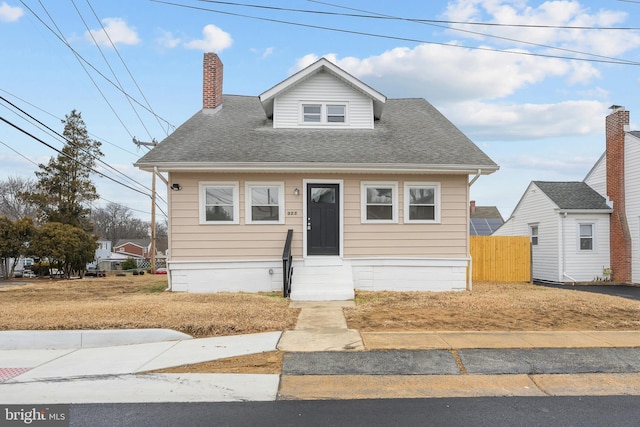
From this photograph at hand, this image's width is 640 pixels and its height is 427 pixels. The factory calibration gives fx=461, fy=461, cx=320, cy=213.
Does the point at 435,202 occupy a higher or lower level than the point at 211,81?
lower

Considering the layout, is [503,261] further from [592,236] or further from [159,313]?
[159,313]

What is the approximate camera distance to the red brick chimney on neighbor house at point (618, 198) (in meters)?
20.2

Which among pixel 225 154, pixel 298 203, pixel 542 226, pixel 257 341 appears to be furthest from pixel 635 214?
pixel 257 341

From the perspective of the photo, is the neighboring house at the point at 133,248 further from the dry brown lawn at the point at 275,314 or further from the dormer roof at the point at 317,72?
the dry brown lawn at the point at 275,314

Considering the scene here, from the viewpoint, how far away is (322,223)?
13.0 meters

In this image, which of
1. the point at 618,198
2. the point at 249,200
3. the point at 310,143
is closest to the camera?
the point at 249,200

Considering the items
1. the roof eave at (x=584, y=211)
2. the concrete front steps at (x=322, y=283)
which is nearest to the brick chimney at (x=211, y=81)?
the concrete front steps at (x=322, y=283)

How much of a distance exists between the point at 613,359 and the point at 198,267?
9.67 meters

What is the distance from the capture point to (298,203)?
509 inches

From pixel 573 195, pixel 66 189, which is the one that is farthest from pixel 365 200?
pixel 66 189

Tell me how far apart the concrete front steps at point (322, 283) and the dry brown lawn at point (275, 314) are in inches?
18.4

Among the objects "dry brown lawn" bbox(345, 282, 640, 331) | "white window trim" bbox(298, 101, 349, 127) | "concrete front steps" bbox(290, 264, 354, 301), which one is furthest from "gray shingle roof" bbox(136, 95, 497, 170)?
"dry brown lawn" bbox(345, 282, 640, 331)

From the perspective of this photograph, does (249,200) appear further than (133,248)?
No

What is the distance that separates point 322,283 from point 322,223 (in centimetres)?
192
